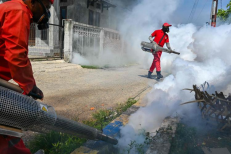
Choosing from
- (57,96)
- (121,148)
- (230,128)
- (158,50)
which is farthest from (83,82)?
(230,128)

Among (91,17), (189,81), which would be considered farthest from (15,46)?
(91,17)

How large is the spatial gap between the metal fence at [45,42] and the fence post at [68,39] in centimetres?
99

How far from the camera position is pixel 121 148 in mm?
2658

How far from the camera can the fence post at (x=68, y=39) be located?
387 inches

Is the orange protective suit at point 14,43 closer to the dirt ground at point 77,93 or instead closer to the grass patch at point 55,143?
the grass patch at point 55,143

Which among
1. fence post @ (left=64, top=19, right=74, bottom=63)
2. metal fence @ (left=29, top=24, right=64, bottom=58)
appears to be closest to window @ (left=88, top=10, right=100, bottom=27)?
metal fence @ (left=29, top=24, right=64, bottom=58)

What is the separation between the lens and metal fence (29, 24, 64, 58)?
11258 mm

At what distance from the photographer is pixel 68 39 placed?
9875 mm

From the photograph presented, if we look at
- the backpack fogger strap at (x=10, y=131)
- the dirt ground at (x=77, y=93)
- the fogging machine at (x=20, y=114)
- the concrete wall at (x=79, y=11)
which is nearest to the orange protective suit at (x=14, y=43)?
the fogging machine at (x=20, y=114)

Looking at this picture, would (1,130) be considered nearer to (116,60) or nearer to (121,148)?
(121,148)

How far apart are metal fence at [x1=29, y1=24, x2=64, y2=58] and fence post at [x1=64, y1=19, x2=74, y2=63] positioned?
988mm

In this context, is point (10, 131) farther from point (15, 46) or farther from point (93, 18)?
point (93, 18)

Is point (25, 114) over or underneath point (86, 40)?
underneath

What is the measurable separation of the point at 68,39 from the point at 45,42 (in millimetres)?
3058
